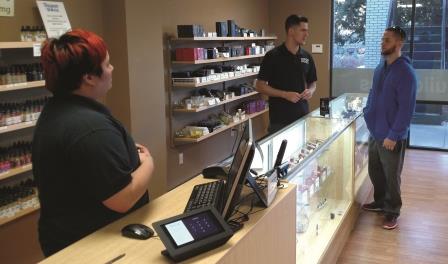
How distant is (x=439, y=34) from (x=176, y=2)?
4117 mm

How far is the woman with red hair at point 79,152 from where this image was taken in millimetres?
1361

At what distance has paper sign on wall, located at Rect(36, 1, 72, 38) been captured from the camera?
3326mm

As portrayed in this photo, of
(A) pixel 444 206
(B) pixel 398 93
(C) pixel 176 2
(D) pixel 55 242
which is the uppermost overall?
(C) pixel 176 2

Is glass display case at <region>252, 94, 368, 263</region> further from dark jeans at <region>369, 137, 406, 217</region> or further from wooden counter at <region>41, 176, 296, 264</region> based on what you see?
wooden counter at <region>41, 176, 296, 264</region>

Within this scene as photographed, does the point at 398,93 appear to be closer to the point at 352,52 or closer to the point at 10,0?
the point at 10,0

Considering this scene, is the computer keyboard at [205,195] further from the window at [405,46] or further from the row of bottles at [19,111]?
the window at [405,46]

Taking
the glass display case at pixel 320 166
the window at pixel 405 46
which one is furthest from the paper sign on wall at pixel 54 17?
the window at pixel 405 46

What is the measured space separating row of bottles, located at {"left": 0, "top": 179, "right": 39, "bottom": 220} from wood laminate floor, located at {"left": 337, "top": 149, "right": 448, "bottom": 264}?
2.34 meters

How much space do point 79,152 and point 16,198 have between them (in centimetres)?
213

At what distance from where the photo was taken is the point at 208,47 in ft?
18.8

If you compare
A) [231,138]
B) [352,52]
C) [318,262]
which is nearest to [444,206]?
[318,262]

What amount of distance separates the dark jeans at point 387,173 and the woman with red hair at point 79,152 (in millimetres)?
2871

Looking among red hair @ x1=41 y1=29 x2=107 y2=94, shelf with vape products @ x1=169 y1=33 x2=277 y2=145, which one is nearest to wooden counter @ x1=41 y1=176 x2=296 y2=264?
red hair @ x1=41 y1=29 x2=107 y2=94

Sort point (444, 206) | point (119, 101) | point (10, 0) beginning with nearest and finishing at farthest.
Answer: point (10, 0) → point (119, 101) → point (444, 206)
